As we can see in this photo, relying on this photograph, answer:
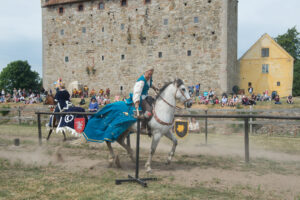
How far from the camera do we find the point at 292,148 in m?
9.22

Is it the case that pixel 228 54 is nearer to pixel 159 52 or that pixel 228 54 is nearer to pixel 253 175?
pixel 159 52

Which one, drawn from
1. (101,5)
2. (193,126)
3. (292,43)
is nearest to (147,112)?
(193,126)

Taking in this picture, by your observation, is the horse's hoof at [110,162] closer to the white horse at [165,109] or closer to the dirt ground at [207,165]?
the dirt ground at [207,165]

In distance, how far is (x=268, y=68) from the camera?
95.8 ft

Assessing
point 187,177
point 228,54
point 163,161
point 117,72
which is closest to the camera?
point 187,177

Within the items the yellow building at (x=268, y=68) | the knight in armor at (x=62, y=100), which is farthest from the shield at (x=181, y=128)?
the yellow building at (x=268, y=68)

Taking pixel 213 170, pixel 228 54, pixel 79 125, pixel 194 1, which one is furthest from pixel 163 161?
pixel 194 1

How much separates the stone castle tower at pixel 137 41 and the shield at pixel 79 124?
67.8ft

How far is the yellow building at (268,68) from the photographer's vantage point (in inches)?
1131

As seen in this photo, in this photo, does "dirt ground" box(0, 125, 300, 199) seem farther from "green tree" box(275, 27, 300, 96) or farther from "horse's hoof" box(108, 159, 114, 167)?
"green tree" box(275, 27, 300, 96)

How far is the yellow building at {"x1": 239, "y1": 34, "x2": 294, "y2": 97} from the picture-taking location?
28.7m

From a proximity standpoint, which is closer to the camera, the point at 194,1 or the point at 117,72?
the point at 194,1

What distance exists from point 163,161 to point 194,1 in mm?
24443

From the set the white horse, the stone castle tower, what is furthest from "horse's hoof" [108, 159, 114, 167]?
the stone castle tower
